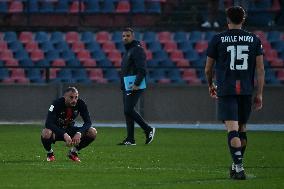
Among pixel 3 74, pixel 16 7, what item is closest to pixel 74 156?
pixel 3 74

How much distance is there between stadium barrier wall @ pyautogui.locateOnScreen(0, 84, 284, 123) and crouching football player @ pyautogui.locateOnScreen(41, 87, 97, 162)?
40.5 ft

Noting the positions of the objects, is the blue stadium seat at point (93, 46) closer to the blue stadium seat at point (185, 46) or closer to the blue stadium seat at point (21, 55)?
the blue stadium seat at point (21, 55)

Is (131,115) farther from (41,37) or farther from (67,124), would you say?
(41,37)

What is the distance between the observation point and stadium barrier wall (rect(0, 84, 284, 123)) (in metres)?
28.2

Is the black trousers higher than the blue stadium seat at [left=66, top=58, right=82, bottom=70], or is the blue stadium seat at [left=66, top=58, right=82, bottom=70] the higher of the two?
the black trousers

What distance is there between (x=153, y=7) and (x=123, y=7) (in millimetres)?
948

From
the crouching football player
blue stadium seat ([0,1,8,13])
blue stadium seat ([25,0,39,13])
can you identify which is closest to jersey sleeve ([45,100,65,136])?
the crouching football player

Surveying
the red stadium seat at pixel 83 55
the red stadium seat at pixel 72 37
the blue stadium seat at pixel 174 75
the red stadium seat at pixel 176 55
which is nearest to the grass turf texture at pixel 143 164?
the blue stadium seat at pixel 174 75

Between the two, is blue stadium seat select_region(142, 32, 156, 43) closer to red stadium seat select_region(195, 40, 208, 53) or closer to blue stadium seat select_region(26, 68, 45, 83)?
red stadium seat select_region(195, 40, 208, 53)

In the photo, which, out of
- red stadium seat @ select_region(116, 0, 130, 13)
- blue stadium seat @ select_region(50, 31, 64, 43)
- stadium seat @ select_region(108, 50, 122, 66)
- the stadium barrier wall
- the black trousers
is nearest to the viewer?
the black trousers

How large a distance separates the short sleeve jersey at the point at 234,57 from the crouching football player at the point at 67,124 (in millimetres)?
3128

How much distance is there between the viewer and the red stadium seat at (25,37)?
32.3 metres

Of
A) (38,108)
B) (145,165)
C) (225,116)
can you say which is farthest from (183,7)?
(225,116)

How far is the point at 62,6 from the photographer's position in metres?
33.5
